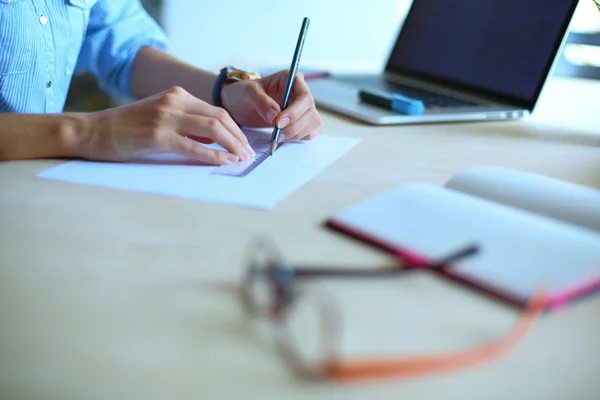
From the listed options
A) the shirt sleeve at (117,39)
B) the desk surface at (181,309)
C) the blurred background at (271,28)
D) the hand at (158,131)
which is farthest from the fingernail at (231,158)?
the blurred background at (271,28)

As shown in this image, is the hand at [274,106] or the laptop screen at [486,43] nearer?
the hand at [274,106]

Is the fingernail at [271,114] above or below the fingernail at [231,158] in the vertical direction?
above

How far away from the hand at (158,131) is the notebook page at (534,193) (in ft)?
0.87

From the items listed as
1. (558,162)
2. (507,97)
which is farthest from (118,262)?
(507,97)

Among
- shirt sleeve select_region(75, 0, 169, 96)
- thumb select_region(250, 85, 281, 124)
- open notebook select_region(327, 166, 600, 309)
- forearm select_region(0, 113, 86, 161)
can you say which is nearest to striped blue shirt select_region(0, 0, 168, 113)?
shirt sleeve select_region(75, 0, 169, 96)

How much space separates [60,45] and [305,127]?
1.57ft

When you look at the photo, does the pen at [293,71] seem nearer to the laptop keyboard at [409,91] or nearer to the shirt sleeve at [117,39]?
the laptop keyboard at [409,91]

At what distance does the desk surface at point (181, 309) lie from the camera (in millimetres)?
328

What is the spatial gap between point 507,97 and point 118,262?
80 cm

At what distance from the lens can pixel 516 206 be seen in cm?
57

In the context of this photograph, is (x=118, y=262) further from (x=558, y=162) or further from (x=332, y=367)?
(x=558, y=162)

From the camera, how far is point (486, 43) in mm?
1104

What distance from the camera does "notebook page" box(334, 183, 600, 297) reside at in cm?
42

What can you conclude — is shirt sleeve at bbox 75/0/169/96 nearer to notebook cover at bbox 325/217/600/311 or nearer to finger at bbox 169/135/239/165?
finger at bbox 169/135/239/165
